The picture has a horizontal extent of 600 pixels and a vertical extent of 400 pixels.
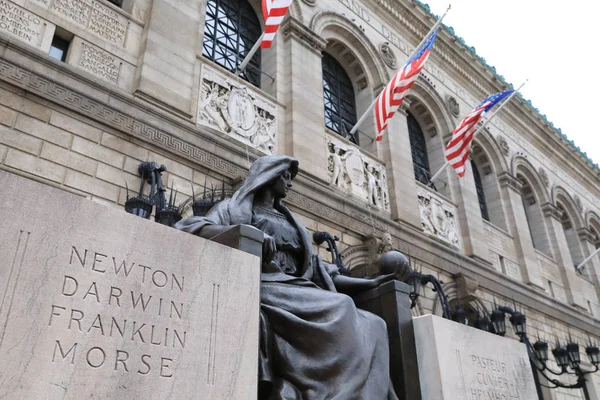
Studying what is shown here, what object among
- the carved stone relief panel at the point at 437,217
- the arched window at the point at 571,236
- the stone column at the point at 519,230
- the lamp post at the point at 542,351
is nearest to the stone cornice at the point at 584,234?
the arched window at the point at 571,236

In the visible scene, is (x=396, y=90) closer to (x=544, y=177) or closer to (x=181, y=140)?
(x=181, y=140)

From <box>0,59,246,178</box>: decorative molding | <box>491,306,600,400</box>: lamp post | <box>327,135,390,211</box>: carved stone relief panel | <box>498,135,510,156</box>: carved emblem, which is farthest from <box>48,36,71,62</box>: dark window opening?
<box>498,135,510,156</box>: carved emblem

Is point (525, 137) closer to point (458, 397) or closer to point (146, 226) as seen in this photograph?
point (458, 397)

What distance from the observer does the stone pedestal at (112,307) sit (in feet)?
7.44

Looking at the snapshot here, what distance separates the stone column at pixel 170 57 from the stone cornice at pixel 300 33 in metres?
2.85

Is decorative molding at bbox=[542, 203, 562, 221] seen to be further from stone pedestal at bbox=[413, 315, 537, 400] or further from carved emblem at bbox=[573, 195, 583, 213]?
stone pedestal at bbox=[413, 315, 537, 400]

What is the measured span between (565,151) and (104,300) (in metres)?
24.8

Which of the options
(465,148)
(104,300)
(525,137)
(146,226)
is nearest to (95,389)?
(104,300)

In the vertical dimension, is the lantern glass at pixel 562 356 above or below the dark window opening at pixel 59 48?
below

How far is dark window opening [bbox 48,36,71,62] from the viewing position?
830 cm

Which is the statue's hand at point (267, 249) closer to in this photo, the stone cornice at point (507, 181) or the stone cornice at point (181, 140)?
the stone cornice at point (181, 140)

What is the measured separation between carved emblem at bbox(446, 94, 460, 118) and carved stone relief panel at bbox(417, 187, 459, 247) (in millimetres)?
3722

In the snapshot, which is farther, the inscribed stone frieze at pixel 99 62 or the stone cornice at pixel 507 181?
the stone cornice at pixel 507 181

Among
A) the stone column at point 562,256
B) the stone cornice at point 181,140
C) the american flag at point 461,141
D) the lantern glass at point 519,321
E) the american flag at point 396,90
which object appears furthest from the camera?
the stone column at point 562,256
